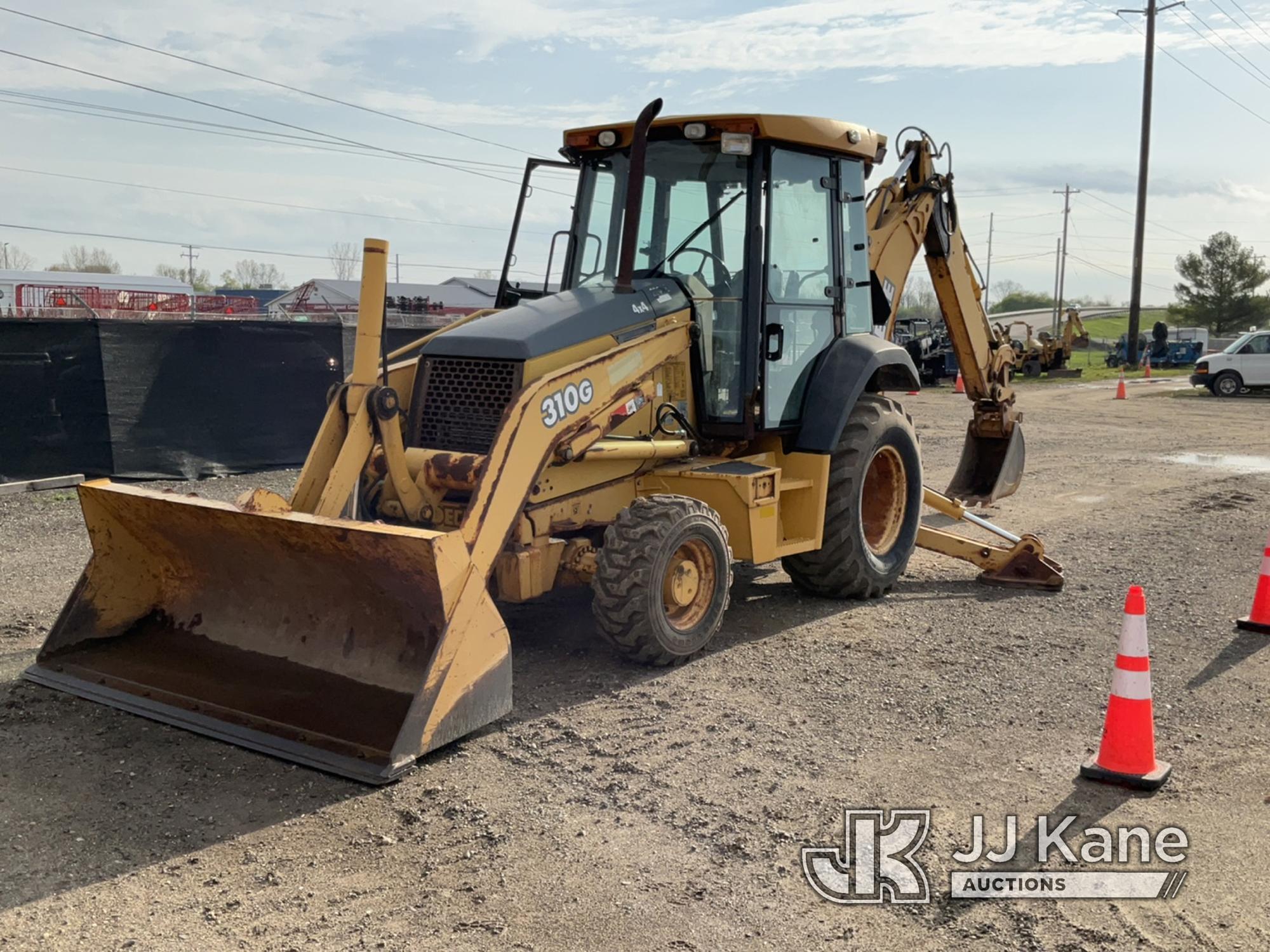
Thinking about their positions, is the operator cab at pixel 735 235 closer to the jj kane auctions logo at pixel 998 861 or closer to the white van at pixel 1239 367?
the jj kane auctions logo at pixel 998 861

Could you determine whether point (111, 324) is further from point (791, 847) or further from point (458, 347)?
point (791, 847)

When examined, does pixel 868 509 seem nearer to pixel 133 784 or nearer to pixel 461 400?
pixel 461 400

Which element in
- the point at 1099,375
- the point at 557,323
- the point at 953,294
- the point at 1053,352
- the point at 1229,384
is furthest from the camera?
the point at 1099,375

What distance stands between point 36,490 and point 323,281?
46810mm

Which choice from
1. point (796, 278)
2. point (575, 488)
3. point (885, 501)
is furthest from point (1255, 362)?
point (575, 488)

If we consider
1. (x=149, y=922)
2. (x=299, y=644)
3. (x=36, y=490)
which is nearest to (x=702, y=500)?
(x=299, y=644)

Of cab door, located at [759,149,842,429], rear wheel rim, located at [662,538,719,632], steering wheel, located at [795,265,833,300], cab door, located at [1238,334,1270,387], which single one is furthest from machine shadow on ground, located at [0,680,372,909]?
cab door, located at [1238,334,1270,387]

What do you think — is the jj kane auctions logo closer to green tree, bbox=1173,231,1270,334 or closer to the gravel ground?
the gravel ground

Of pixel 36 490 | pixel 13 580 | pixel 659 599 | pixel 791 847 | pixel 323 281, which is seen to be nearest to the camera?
pixel 791 847

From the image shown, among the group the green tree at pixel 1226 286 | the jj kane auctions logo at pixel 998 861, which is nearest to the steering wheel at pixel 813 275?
Result: the jj kane auctions logo at pixel 998 861

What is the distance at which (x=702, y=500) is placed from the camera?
645cm

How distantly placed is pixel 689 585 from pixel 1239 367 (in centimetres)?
2573

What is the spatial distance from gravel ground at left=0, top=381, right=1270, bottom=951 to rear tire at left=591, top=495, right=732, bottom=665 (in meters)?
0.21

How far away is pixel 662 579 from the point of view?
570 centimetres
